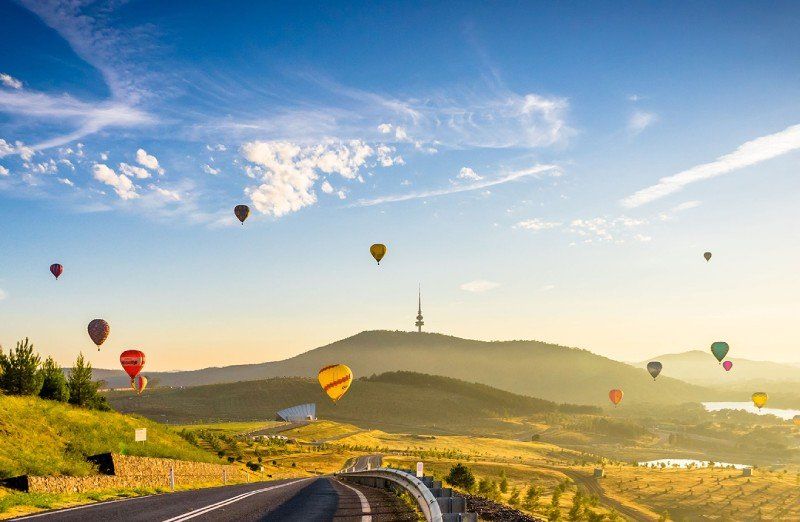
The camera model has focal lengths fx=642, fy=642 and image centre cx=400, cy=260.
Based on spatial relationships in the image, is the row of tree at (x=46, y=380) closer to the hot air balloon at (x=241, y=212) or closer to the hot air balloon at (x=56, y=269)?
the hot air balloon at (x=241, y=212)

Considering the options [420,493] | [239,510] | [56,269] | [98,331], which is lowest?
[239,510]

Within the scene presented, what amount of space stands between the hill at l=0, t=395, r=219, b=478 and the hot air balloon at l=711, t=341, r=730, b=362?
92253 millimetres

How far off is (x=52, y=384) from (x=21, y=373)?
2.18 metres

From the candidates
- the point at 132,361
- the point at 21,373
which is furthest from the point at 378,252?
the point at 21,373

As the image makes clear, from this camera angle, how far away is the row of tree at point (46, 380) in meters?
27.6

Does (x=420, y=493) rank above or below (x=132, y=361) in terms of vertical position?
below

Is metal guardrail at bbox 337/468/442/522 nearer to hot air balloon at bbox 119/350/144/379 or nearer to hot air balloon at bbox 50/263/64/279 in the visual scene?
hot air balloon at bbox 119/350/144/379

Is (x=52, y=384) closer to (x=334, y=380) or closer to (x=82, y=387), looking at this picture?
(x=82, y=387)

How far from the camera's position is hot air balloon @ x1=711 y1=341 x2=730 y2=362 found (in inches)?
4002

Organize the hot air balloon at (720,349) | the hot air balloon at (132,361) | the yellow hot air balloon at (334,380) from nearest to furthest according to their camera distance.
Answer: the hot air balloon at (132,361), the yellow hot air balloon at (334,380), the hot air balloon at (720,349)

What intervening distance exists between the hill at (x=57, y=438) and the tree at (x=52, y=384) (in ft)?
2.19

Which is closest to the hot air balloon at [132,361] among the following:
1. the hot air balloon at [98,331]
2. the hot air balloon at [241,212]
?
the hot air balloon at [98,331]

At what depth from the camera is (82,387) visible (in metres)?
31.6

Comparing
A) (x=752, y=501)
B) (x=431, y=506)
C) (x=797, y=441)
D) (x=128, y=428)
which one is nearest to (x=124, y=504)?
(x=431, y=506)
